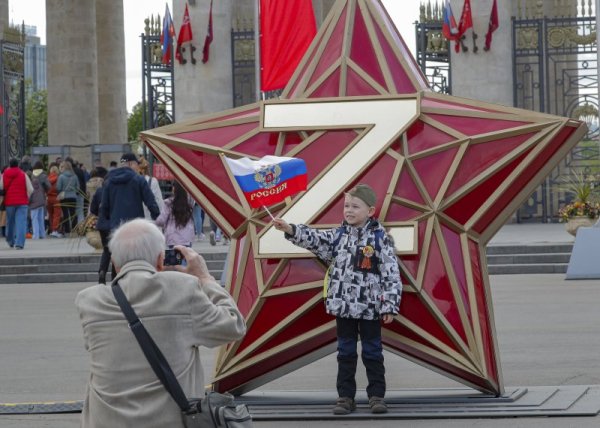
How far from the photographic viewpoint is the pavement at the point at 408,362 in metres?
9.47

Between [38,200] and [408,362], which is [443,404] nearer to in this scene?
[408,362]

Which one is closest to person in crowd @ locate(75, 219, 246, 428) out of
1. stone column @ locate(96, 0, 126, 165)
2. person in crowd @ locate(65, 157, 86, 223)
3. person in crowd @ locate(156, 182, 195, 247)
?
person in crowd @ locate(156, 182, 195, 247)

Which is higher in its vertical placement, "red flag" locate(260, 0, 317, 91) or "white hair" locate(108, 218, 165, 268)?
"red flag" locate(260, 0, 317, 91)

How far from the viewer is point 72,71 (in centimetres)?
3922

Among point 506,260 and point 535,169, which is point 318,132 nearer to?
point 535,169

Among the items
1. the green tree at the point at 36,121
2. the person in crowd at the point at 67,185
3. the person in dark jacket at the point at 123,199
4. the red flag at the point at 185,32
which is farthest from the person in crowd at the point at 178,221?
the green tree at the point at 36,121

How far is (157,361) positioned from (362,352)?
3446 mm

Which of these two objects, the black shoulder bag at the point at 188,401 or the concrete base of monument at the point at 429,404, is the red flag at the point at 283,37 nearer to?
the concrete base of monument at the point at 429,404

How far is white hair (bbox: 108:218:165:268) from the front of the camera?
5.95 metres

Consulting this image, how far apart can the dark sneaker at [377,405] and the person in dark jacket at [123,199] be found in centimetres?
840

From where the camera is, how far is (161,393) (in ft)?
19.0

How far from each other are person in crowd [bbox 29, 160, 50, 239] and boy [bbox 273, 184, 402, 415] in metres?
21.9

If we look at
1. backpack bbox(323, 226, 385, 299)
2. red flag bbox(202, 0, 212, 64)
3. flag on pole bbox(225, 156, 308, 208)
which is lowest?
backpack bbox(323, 226, 385, 299)

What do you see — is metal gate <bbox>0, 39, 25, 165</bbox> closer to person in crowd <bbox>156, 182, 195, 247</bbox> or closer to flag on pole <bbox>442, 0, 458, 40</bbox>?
flag on pole <bbox>442, 0, 458, 40</bbox>
